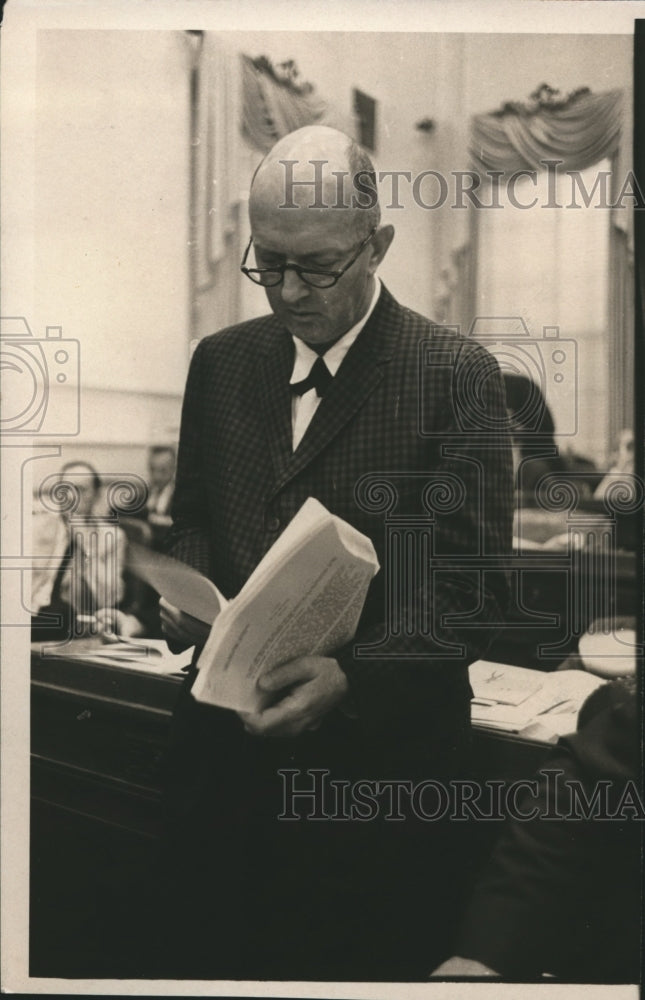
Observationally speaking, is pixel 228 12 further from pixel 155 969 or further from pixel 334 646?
pixel 155 969

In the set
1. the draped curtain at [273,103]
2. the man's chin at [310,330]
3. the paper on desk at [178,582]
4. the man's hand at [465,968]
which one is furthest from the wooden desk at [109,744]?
the draped curtain at [273,103]

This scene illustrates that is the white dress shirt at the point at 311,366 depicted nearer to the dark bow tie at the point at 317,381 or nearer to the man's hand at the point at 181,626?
the dark bow tie at the point at 317,381

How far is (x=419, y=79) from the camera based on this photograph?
4.19ft

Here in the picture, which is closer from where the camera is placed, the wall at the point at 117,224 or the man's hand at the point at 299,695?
the man's hand at the point at 299,695

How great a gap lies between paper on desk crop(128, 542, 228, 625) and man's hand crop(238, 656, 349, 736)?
0.11 meters

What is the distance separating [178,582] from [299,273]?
43 centimetres

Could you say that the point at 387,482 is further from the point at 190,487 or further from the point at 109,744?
the point at 109,744

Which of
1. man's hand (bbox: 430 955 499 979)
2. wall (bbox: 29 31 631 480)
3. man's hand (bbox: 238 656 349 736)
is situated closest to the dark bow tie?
wall (bbox: 29 31 631 480)

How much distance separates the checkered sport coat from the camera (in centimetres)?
123

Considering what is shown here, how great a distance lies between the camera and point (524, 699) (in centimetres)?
125

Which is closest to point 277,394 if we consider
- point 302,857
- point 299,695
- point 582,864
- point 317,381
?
point 317,381

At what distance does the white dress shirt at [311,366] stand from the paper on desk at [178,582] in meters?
0.21

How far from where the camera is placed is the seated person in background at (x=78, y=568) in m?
1.30

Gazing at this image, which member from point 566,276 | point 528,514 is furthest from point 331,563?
point 566,276
